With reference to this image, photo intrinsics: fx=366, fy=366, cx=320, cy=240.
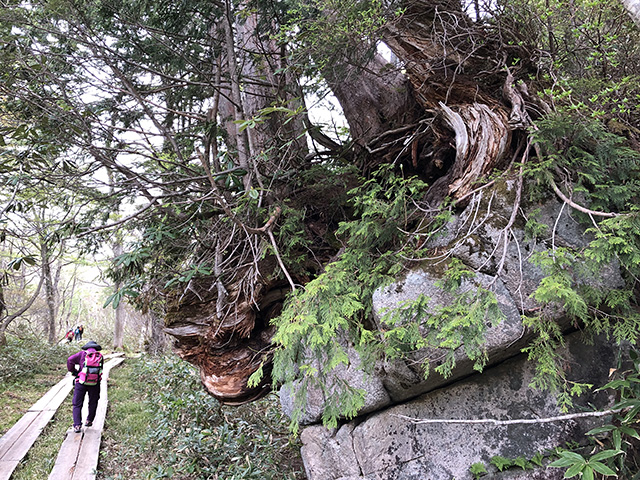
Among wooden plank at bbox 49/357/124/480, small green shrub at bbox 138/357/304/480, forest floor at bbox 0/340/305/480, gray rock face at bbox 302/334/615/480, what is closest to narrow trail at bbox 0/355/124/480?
wooden plank at bbox 49/357/124/480

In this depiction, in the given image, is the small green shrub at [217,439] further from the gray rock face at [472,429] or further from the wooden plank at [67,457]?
the gray rock face at [472,429]

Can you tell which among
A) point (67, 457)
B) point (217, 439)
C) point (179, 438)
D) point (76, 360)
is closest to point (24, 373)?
point (76, 360)

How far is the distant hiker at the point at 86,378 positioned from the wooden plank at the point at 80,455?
194 millimetres

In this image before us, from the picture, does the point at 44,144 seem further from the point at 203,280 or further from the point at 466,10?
the point at 466,10

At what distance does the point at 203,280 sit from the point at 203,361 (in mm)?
923

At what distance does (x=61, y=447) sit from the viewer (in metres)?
5.99

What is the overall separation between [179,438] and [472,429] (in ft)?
15.0

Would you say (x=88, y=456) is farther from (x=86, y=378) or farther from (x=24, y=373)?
(x=24, y=373)

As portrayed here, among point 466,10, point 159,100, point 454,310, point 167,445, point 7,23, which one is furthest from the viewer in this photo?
point 167,445

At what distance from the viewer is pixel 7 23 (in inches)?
Answer: 150

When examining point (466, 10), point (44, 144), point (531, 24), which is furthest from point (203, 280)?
point (531, 24)

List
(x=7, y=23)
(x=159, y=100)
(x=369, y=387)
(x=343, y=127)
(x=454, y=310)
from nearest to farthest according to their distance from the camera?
(x=454, y=310)
(x=369, y=387)
(x=7, y=23)
(x=343, y=127)
(x=159, y=100)

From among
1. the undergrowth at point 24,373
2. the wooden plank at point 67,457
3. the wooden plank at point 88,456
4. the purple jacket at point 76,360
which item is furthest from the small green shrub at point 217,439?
the undergrowth at point 24,373

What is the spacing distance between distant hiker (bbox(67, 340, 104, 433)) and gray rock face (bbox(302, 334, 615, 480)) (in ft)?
17.5
